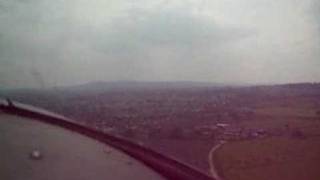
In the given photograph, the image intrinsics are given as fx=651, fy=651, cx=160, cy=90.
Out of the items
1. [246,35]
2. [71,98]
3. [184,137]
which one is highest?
[246,35]

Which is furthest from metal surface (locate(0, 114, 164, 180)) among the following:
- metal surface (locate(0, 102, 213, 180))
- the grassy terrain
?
the grassy terrain

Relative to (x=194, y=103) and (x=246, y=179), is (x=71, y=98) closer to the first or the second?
(x=194, y=103)

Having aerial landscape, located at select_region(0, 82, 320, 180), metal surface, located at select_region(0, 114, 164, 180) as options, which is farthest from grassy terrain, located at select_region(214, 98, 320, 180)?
metal surface, located at select_region(0, 114, 164, 180)

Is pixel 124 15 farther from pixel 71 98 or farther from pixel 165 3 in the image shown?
pixel 71 98

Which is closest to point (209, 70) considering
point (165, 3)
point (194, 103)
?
point (194, 103)

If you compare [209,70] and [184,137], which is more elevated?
[209,70]

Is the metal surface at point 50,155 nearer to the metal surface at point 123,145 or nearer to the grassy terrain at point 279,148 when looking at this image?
the metal surface at point 123,145

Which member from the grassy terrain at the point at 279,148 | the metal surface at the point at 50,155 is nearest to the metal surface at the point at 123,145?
the metal surface at the point at 50,155

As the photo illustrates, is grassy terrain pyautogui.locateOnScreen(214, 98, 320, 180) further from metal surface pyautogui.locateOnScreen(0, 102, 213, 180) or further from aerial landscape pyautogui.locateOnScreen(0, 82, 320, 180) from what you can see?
metal surface pyautogui.locateOnScreen(0, 102, 213, 180)

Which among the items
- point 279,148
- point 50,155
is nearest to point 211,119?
point 279,148
